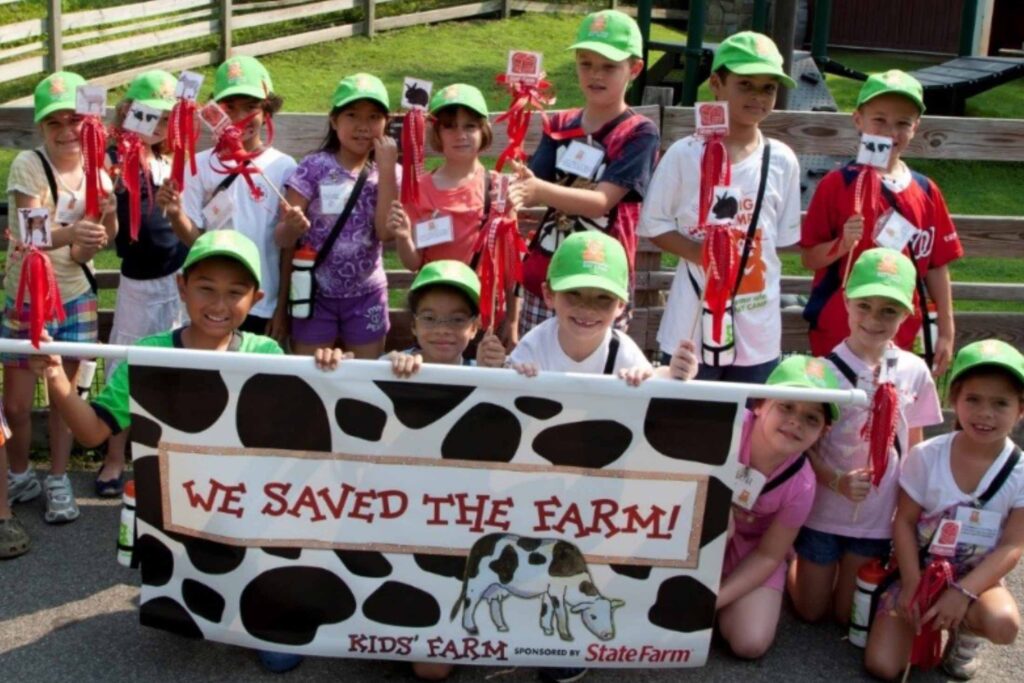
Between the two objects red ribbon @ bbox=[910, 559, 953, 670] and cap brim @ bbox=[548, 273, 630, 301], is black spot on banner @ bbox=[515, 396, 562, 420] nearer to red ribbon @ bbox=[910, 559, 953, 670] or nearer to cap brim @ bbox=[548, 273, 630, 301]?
cap brim @ bbox=[548, 273, 630, 301]

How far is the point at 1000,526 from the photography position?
4.37 m

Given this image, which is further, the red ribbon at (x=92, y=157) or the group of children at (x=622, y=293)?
the red ribbon at (x=92, y=157)

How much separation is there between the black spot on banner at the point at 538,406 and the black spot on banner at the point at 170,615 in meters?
1.23

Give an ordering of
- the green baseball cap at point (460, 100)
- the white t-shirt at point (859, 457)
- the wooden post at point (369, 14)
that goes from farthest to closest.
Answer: the wooden post at point (369, 14) < the green baseball cap at point (460, 100) < the white t-shirt at point (859, 457)

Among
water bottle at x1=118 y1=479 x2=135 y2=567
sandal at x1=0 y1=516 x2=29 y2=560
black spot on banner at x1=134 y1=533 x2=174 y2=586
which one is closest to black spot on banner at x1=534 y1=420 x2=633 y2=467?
black spot on banner at x1=134 y1=533 x2=174 y2=586

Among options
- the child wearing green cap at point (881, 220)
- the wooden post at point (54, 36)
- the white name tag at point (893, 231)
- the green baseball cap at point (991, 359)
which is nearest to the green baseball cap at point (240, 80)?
the child wearing green cap at point (881, 220)

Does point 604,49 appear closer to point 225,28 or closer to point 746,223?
point 746,223

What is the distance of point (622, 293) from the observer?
421 centimetres

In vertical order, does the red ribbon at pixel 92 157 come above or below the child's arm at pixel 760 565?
above

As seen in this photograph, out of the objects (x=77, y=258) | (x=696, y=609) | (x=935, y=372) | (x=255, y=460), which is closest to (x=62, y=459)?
(x=77, y=258)

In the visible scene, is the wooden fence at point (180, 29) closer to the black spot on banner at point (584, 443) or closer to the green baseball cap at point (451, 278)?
the green baseball cap at point (451, 278)

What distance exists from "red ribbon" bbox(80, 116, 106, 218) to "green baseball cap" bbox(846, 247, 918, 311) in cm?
261

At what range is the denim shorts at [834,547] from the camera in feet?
15.3

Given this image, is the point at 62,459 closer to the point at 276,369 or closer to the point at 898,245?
the point at 276,369
